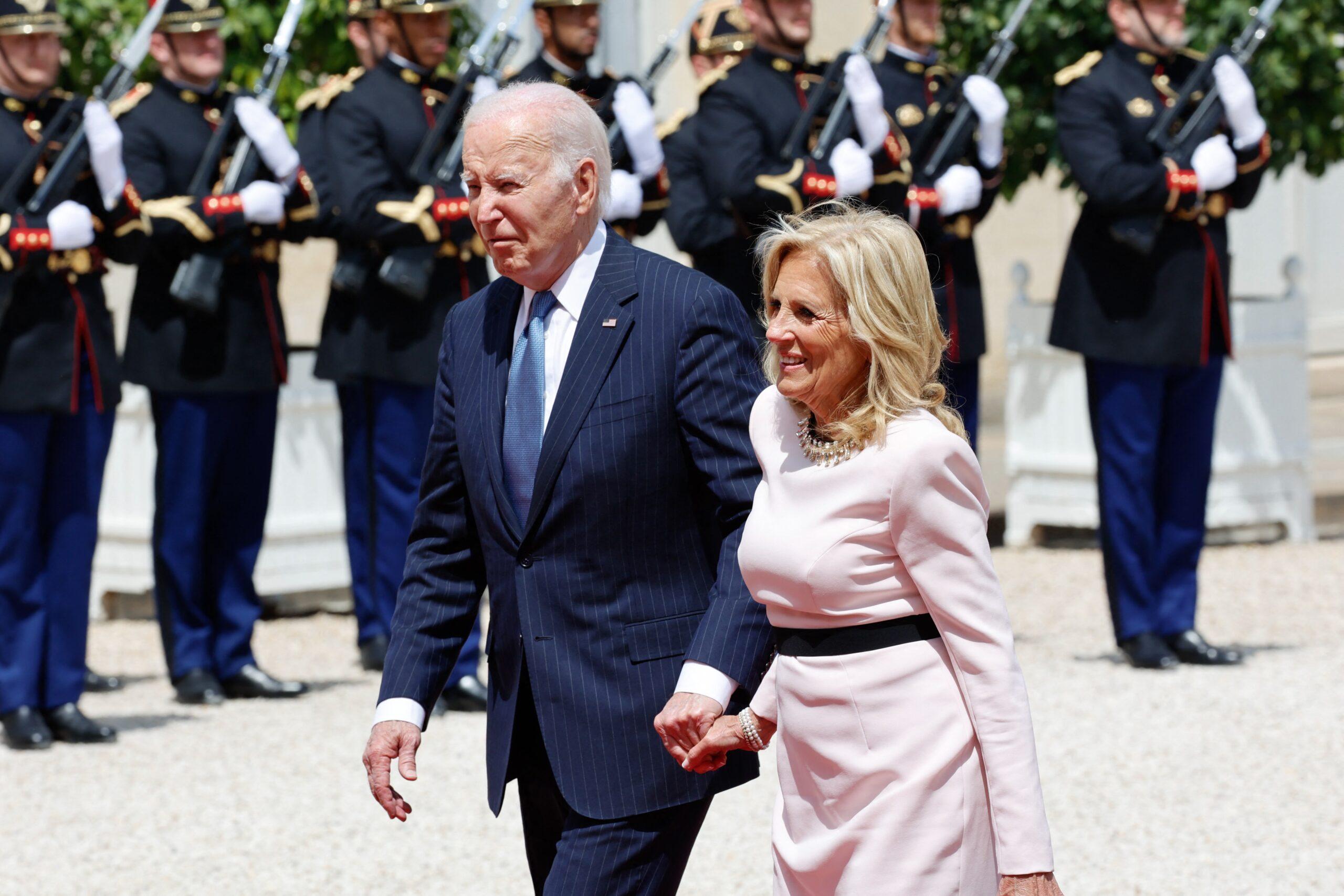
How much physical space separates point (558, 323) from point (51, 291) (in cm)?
347

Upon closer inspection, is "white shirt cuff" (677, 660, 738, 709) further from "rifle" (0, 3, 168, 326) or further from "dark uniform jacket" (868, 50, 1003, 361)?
"dark uniform jacket" (868, 50, 1003, 361)

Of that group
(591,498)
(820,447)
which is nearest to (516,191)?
(591,498)

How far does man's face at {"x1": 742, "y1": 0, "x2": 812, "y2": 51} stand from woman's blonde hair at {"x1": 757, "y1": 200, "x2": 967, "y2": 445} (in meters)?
4.44

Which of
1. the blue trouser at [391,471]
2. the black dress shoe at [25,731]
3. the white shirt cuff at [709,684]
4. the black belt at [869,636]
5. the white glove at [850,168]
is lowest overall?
the black dress shoe at [25,731]

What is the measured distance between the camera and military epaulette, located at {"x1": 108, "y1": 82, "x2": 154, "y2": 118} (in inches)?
258

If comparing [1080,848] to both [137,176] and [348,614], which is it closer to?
[137,176]

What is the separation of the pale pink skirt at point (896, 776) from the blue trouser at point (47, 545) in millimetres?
3865

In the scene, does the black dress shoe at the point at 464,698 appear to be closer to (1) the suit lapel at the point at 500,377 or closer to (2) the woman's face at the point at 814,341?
(1) the suit lapel at the point at 500,377

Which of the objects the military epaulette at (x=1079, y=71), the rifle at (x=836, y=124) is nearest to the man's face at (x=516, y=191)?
the rifle at (x=836, y=124)

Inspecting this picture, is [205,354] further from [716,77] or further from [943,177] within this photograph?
[943,177]

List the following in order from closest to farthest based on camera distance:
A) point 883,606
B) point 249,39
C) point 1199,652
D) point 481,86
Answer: point 883,606 → point 1199,652 → point 481,86 → point 249,39

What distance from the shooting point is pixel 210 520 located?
6.76 metres

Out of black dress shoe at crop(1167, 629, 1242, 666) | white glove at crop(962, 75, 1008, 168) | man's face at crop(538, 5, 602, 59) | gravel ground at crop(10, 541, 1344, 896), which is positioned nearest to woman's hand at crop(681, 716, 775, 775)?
gravel ground at crop(10, 541, 1344, 896)

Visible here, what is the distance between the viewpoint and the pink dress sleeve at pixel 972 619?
249 centimetres
